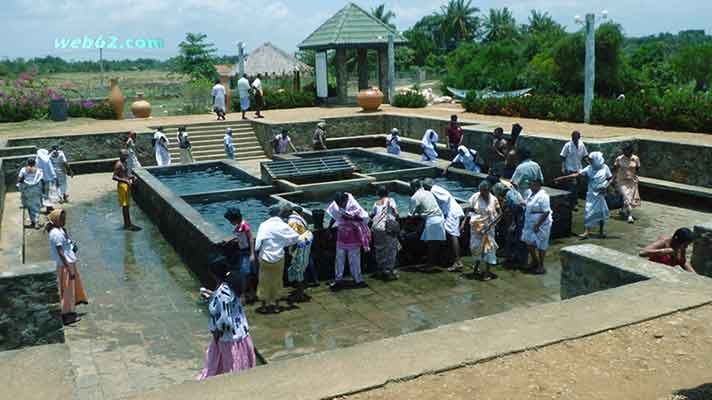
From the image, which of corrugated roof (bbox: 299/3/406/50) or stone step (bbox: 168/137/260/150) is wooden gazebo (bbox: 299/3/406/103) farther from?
stone step (bbox: 168/137/260/150)

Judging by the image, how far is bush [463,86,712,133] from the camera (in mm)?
15594

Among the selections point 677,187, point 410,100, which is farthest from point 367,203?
point 410,100

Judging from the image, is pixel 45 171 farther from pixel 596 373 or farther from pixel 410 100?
pixel 410 100

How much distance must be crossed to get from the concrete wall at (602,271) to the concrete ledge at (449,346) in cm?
15

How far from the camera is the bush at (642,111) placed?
51.2 feet

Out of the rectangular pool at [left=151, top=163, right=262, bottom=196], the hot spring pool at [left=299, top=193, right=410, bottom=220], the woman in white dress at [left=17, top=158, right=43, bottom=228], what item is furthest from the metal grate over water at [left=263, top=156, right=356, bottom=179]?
the woman in white dress at [left=17, top=158, right=43, bottom=228]

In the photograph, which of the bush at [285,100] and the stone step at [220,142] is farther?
the bush at [285,100]

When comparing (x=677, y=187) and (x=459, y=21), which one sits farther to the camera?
(x=459, y=21)

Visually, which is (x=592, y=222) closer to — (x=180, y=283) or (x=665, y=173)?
(x=665, y=173)

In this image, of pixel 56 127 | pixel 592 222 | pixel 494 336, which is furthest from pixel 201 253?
pixel 56 127

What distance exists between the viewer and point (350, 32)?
89.9 ft

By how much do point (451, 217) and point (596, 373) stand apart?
5.09m

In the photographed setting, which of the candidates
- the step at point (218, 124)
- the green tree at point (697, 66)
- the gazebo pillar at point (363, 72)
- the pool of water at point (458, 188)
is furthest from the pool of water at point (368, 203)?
the green tree at point (697, 66)

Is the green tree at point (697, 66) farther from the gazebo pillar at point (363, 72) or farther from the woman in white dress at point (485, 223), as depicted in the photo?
the woman in white dress at point (485, 223)
